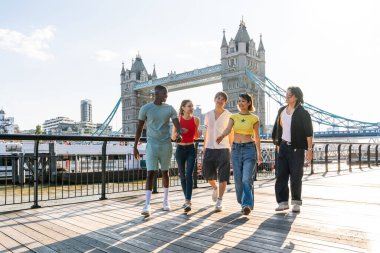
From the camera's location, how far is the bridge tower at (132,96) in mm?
95375

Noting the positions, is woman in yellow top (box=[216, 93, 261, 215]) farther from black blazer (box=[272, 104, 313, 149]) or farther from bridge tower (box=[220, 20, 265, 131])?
bridge tower (box=[220, 20, 265, 131])

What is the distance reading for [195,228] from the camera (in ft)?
12.7

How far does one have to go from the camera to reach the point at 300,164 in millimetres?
4836

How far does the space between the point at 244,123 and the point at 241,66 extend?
2759 inches

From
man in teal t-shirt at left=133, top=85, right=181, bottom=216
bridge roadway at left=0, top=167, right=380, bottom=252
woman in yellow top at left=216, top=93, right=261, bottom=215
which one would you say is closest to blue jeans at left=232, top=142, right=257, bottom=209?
woman in yellow top at left=216, top=93, right=261, bottom=215

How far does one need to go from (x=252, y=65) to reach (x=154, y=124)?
74.8 m

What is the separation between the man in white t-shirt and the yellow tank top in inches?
9.1

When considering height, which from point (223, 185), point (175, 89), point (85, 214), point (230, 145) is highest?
point (175, 89)

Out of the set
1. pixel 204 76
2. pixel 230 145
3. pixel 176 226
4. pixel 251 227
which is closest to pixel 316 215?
pixel 251 227

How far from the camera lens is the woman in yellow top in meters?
4.64

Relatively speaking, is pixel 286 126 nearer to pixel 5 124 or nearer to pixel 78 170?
pixel 78 170

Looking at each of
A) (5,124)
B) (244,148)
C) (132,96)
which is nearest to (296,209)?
(244,148)

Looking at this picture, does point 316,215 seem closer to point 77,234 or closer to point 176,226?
point 176,226

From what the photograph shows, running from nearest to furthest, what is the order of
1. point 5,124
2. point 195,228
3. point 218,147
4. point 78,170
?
point 195,228, point 218,147, point 78,170, point 5,124
